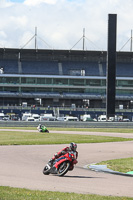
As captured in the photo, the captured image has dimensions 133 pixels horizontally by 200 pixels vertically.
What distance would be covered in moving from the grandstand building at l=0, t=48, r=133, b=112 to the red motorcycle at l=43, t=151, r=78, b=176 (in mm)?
95324

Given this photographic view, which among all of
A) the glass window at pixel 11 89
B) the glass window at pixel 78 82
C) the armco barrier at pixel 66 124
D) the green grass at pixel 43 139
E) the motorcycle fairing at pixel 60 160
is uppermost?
the glass window at pixel 78 82

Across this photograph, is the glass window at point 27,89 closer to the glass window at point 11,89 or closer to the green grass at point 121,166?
the glass window at point 11,89

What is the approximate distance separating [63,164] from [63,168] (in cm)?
16

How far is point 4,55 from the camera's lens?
11844cm

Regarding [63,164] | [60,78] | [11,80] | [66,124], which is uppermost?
[60,78]

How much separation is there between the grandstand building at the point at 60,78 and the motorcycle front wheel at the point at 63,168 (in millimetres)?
95500

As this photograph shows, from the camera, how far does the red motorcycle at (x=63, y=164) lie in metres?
16.9

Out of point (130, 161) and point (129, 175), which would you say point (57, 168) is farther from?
point (130, 161)

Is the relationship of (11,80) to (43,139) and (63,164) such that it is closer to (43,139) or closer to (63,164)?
(43,139)

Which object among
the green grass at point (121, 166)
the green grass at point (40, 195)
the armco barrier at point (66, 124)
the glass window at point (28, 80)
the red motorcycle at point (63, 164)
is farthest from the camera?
the glass window at point (28, 80)

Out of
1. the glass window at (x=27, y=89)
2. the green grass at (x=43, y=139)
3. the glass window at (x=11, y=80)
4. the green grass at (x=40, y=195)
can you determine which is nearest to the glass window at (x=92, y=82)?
the glass window at (x=27, y=89)

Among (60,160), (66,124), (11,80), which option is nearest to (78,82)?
(11,80)

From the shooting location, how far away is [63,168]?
17.1m

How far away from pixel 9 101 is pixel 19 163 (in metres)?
Result: 92.2
